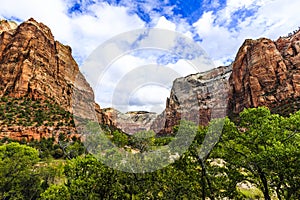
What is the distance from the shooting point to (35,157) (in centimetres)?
2717

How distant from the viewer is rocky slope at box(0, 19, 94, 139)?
8481cm

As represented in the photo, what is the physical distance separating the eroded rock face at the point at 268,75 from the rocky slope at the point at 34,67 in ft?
262

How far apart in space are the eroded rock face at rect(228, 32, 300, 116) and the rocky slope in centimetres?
7996

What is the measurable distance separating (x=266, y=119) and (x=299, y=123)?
1.66 metres

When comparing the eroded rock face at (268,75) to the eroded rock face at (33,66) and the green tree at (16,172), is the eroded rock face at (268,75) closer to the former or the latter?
the eroded rock face at (33,66)

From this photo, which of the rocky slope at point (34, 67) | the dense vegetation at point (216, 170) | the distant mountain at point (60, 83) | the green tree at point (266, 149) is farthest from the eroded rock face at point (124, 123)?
the rocky slope at point (34, 67)

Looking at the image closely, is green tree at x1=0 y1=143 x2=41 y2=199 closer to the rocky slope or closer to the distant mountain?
the distant mountain

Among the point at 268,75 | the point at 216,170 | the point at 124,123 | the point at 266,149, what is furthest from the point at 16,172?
the point at 268,75

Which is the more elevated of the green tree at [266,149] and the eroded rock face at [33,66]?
the eroded rock face at [33,66]

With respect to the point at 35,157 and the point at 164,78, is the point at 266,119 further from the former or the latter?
the point at 35,157

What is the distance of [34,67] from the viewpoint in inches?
3669

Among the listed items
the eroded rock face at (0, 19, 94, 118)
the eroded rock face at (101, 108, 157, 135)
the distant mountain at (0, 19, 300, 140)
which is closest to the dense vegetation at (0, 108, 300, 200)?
the eroded rock face at (101, 108, 157, 135)

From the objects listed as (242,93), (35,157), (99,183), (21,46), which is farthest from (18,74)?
(242,93)

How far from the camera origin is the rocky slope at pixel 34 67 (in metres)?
84.8
